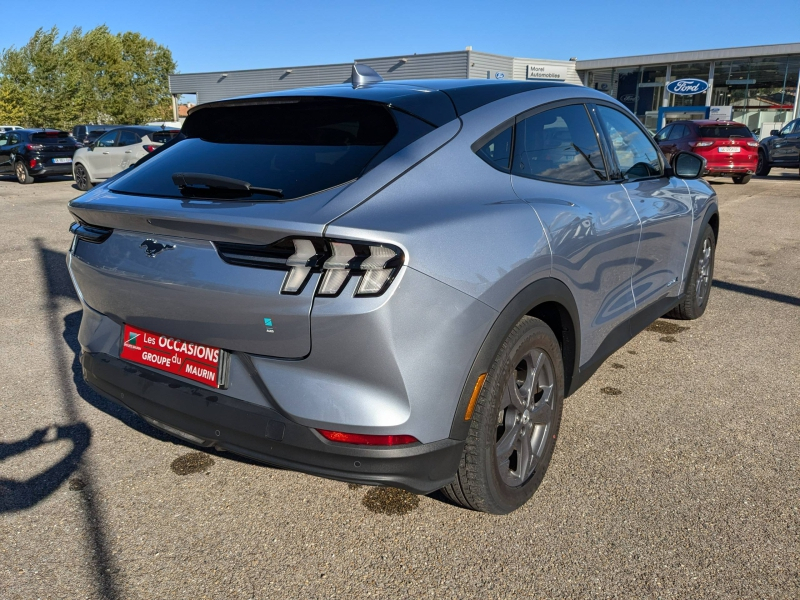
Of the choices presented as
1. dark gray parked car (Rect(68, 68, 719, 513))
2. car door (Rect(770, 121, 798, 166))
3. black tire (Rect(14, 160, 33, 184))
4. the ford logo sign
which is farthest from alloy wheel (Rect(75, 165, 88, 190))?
the ford logo sign

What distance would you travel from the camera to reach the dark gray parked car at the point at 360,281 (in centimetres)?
204

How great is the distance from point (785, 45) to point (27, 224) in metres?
34.0

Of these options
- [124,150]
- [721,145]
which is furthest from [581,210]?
[721,145]

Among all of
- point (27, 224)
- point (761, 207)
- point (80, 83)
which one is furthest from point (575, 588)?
point (80, 83)

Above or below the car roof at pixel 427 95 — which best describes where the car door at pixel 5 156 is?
below

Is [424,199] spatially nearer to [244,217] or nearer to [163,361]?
[244,217]

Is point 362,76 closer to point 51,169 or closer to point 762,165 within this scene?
point 51,169

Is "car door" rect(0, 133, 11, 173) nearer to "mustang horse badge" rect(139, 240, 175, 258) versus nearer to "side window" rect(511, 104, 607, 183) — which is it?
"mustang horse badge" rect(139, 240, 175, 258)

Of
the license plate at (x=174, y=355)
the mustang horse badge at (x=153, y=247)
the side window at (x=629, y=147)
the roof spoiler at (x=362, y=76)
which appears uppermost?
the roof spoiler at (x=362, y=76)

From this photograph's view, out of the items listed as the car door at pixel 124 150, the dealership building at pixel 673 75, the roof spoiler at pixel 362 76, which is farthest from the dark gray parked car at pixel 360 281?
the dealership building at pixel 673 75

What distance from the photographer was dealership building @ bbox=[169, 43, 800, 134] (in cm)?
3328

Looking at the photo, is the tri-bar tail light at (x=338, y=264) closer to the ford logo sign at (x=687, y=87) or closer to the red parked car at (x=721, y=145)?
the red parked car at (x=721, y=145)

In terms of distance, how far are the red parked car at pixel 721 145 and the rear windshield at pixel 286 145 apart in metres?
15.1

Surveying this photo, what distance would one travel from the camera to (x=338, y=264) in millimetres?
2000
